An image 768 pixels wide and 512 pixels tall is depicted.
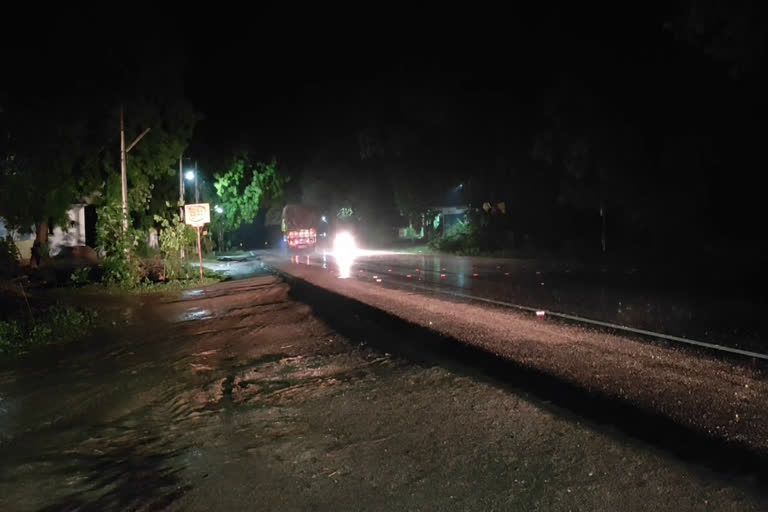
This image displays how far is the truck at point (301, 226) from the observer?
159 feet

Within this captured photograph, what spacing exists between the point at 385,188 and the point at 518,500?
51463 mm

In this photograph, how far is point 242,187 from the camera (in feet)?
161

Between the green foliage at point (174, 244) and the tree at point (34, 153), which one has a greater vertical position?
the tree at point (34, 153)

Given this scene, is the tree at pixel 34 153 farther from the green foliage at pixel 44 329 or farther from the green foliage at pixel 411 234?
the green foliage at pixel 411 234

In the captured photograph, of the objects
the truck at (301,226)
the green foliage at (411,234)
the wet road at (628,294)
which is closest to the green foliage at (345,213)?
the truck at (301,226)

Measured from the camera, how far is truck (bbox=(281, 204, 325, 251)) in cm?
4844

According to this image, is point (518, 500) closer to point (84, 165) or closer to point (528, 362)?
point (528, 362)

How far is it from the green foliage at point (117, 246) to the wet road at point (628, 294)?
7.42 m

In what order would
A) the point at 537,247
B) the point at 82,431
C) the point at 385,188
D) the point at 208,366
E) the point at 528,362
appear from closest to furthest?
the point at 82,431, the point at 528,362, the point at 208,366, the point at 537,247, the point at 385,188

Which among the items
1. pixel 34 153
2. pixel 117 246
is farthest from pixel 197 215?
pixel 34 153

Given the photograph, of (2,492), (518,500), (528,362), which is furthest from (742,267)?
(2,492)

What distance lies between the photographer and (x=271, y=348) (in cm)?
984

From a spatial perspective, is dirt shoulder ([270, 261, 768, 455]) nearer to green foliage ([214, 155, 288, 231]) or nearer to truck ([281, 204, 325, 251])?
truck ([281, 204, 325, 251])

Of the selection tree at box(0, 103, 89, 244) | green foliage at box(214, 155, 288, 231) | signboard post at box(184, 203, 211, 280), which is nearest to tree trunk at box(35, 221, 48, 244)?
tree at box(0, 103, 89, 244)
